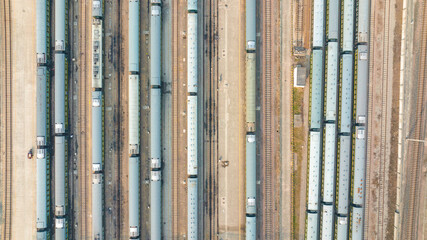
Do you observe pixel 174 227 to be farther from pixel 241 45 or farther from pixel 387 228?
pixel 387 228

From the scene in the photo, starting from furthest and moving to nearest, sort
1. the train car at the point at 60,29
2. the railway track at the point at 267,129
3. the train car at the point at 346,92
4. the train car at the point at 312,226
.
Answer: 1. the railway track at the point at 267,129
2. the train car at the point at 60,29
3. the train car at the point at 312,226
4. the train car at the point at 346,92

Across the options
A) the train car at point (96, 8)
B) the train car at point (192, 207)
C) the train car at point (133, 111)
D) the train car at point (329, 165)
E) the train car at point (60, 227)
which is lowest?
the train car at point (60, 227)

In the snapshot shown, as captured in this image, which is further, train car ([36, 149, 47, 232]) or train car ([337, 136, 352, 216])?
train car ([36, 149, 47, 232])

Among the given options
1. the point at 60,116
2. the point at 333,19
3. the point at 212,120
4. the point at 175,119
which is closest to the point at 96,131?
the point at 60,116

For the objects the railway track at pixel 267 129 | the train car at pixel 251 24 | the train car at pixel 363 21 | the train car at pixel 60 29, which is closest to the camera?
the train car at pixel 363 21

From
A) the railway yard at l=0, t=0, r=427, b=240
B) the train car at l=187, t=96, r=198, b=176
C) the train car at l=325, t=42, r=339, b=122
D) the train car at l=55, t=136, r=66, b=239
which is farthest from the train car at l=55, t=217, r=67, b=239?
the train car at l=325, t=42, r=339, b=122

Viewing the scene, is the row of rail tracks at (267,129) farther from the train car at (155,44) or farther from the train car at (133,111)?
the train car at (133,111)

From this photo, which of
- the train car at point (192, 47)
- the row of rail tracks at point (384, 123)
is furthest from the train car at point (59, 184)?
the row of rail tracks at point (384, 123)

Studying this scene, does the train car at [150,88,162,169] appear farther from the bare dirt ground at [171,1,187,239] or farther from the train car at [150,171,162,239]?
the bare dirt ground at [171,1,187,239]
